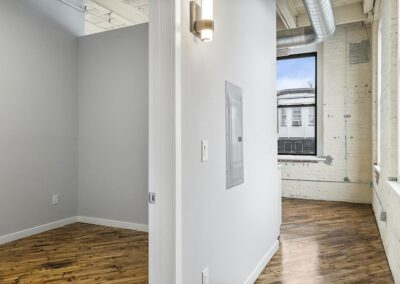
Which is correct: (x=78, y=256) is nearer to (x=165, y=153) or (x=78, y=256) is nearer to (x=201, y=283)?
(x=201, y=283)

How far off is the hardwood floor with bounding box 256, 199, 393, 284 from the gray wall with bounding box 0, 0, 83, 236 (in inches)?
116

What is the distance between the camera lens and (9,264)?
9.82 ft

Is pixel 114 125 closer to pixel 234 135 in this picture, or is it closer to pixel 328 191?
pixel 234 135

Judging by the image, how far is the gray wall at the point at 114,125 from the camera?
4105 millimetres

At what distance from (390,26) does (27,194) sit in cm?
447

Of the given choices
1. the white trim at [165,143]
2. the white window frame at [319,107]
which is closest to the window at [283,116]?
the white window frame at [319,107]

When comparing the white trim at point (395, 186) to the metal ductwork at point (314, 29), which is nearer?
the white trim at point (395, 186)

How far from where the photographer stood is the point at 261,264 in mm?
2898

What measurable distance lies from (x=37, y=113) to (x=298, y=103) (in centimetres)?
495

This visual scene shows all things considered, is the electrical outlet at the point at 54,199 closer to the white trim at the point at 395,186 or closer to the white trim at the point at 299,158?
the white trim at the point at 395,186

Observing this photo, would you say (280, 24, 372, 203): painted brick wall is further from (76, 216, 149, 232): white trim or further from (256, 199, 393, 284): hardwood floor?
(76, 216, 149, 232): white trim

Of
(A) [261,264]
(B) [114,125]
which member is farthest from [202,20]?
(B) [114,125]

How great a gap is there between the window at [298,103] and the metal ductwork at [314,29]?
1308mm

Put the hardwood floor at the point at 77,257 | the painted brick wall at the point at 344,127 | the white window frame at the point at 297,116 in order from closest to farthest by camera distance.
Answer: the hardwood floor at the point at 77,257, the painted brick wall at the point at 344,127, the white window frame at the point at 297,116
